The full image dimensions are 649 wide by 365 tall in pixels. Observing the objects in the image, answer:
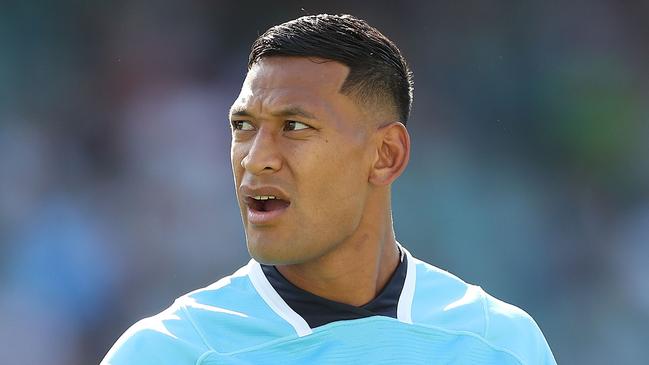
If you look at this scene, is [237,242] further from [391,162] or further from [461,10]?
[391,162]

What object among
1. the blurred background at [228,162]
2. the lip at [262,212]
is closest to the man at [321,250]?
the lip at [262,212]

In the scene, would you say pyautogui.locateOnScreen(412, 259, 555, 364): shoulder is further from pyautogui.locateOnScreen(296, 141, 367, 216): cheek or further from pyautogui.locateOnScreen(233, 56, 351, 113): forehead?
pyautogui.locateOnScreen(233, 56, 351, 113): forehead

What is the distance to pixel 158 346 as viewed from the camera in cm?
265

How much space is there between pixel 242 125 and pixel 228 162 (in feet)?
13.0

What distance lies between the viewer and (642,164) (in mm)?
7129

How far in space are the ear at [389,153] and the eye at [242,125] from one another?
367mm

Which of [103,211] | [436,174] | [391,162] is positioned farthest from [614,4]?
[391,162]

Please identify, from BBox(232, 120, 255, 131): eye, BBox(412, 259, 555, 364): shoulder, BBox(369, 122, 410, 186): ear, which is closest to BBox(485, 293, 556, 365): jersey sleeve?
BBox(412, 259, 555, 364): shoulder

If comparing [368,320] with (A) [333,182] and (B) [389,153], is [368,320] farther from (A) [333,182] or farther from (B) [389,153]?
(B) [389,153]

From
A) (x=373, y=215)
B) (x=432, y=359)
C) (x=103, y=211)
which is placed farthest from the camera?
(x=103, y=211)

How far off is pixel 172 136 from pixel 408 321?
4.14 metres

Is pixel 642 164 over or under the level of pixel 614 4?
under

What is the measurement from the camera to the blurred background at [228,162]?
6.45 metres

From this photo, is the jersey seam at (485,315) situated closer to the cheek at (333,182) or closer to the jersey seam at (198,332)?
the cheek at (333,182)
